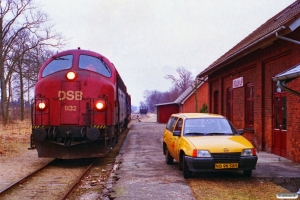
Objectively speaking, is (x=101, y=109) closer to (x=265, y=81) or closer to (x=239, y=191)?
(x=239, y=191)

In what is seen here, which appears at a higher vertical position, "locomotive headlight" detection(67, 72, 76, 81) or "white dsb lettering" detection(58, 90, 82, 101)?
"locomotive headlight" detection(67, 72, 76, 81)

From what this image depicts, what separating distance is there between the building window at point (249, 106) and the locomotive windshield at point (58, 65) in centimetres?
799

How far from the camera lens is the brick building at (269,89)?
1105 cm

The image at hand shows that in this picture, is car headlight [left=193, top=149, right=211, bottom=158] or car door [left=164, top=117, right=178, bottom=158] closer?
car headlight [left=193, top=149, right=211, bottom=158]

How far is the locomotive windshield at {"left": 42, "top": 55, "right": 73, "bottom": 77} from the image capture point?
39.2 ft

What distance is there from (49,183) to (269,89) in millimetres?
8629

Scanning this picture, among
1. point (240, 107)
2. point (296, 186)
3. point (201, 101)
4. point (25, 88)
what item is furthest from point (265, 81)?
point (25, 88)

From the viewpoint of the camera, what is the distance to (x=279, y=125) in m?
12.7

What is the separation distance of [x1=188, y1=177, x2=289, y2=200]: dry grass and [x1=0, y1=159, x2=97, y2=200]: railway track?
2.84m

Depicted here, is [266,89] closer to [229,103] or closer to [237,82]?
[237,82]

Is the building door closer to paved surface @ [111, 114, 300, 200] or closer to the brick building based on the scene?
the brick building

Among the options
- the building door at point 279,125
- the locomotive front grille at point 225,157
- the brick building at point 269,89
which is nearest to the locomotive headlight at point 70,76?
the locomotive front grille at point 225,157

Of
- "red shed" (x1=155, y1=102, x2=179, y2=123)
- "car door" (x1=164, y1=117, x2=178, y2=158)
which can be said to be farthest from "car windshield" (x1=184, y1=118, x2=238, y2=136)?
"red shed" (x1=155, y1=102, x2=179, y2=123)

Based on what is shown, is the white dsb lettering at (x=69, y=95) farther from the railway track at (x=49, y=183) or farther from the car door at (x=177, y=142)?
the car door at (x=177, y=142)
